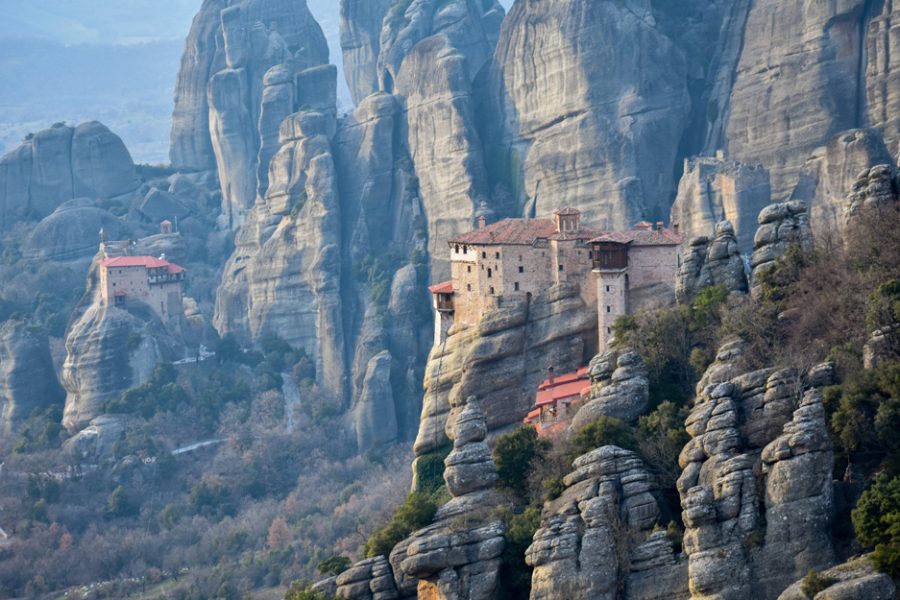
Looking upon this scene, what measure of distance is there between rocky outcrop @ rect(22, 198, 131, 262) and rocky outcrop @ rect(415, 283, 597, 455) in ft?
180

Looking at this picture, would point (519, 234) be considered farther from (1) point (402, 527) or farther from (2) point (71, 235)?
(2) point (71, 235)

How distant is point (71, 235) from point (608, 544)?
235 ft

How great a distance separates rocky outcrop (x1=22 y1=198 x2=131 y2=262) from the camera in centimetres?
11269

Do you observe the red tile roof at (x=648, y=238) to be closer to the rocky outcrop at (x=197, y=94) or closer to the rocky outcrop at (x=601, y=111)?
the rocky outcrop at (x=601, y=111)

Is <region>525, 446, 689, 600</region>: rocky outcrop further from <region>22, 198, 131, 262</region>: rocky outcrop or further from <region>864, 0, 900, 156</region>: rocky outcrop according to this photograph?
<region>22, 198, 131, 262</region>: rocky outcrop

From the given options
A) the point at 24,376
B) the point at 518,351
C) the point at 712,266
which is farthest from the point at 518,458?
the point at 24,376

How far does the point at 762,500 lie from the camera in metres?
44.2

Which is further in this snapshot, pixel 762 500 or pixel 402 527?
pixel 402 527

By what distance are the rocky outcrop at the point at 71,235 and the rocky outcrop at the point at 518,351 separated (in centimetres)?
5489

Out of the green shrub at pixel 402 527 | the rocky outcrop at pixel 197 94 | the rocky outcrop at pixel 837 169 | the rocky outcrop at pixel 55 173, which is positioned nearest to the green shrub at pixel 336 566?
the green shrub at pixel 402 527

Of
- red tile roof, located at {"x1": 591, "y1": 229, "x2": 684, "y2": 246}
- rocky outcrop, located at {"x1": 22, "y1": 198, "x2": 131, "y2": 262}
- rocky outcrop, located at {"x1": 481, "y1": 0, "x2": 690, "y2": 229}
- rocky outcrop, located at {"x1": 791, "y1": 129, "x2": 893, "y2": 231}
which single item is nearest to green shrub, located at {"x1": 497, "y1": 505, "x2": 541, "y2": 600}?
red tile roof, located at {"x1": 591, "y1": 229, "x2": 684, "y2": 246}

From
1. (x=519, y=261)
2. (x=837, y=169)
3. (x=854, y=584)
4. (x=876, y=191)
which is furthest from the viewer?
(x=837, y=169)

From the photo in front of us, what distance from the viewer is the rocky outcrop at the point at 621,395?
51281mm

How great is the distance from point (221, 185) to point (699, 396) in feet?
244
